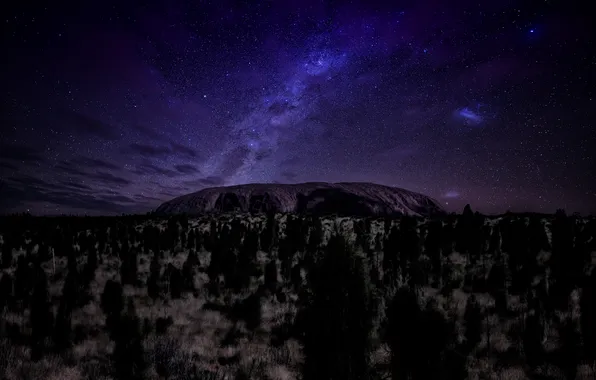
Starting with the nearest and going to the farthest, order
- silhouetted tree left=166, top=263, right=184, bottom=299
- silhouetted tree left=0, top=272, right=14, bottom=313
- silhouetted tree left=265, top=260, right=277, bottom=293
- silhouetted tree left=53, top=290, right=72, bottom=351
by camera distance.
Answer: silhouetted tree left=53, top=290, right=72, bottom=351 → silhouetted tree left=0, top=272, right=14, bottom=313 → silhouetted tree left=166, top=263, right=184, bottom=299 → silhouetted tree left=265, top=260, right=277, bottom=293

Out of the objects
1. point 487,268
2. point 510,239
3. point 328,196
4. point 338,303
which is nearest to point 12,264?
point 338,303

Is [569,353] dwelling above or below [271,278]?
below

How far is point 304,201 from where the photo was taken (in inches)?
2756

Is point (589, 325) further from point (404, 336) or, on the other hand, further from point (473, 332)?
point (404, 336)

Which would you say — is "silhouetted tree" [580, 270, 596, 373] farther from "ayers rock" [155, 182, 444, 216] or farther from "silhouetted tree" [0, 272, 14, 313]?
"ayers rock" [155, 182, 444, 216]

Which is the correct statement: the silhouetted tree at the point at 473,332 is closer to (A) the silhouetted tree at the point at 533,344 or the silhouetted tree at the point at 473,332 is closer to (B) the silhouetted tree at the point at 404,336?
(A) the silhouetted tree at the point at 533,344

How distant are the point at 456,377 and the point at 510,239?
17.6 metres

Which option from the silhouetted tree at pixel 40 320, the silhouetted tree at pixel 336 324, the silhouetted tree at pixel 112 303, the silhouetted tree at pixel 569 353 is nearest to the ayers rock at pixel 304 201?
the silhouetted tree at pixel 112 303

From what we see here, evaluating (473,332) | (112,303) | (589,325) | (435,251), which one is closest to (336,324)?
(473,332)

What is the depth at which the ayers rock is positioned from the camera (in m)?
64.4

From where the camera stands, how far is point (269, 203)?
218 feet

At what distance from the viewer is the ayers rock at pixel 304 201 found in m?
64.4

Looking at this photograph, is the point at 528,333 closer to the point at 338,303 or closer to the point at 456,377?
the point at 456,377

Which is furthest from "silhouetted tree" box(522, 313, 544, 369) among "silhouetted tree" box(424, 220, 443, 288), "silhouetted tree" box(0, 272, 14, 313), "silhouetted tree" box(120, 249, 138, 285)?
"silhouetted tree" box(120, 249, 138, 285)
